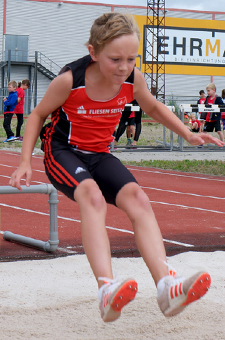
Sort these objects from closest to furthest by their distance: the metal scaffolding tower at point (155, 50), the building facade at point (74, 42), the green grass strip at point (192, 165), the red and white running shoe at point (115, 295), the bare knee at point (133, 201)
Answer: the red and white running shoe at point (115, 295)
the bare knee at point (133, 201)
the green grass strip at point (192, 165)
the building facade at point (74, 42)
the metal scaffolding tower at point (155, 50)

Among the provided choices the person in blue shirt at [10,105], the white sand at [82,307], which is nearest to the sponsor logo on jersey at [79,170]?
the white sand at [82,307]

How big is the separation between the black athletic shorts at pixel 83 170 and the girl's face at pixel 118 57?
48cm

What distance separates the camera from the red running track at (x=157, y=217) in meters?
4.97

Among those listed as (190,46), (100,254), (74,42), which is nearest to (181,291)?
(100,254)

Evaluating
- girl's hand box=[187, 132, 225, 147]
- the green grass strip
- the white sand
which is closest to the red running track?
the white sand

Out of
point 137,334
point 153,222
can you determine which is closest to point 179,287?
point 153,222

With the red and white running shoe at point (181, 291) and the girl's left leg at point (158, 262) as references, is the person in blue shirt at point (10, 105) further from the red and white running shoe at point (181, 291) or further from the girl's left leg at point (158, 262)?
the red and white running shoe at point (181, 291)

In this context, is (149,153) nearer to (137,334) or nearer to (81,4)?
(137,334)

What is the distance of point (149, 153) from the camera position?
13.4m

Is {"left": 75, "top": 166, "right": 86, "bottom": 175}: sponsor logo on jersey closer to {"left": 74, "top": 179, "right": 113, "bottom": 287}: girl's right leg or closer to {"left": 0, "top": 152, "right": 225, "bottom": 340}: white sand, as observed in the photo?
{"left": 74, "top": 179, "right": 113, "bottom": 287}: girl's right leg

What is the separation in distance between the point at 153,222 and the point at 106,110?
0.69 m

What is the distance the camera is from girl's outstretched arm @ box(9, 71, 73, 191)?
2713 mm

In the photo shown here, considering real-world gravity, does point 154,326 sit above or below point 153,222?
below

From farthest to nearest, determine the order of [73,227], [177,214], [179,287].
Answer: [177,214]
[73,227]
[179,287]
